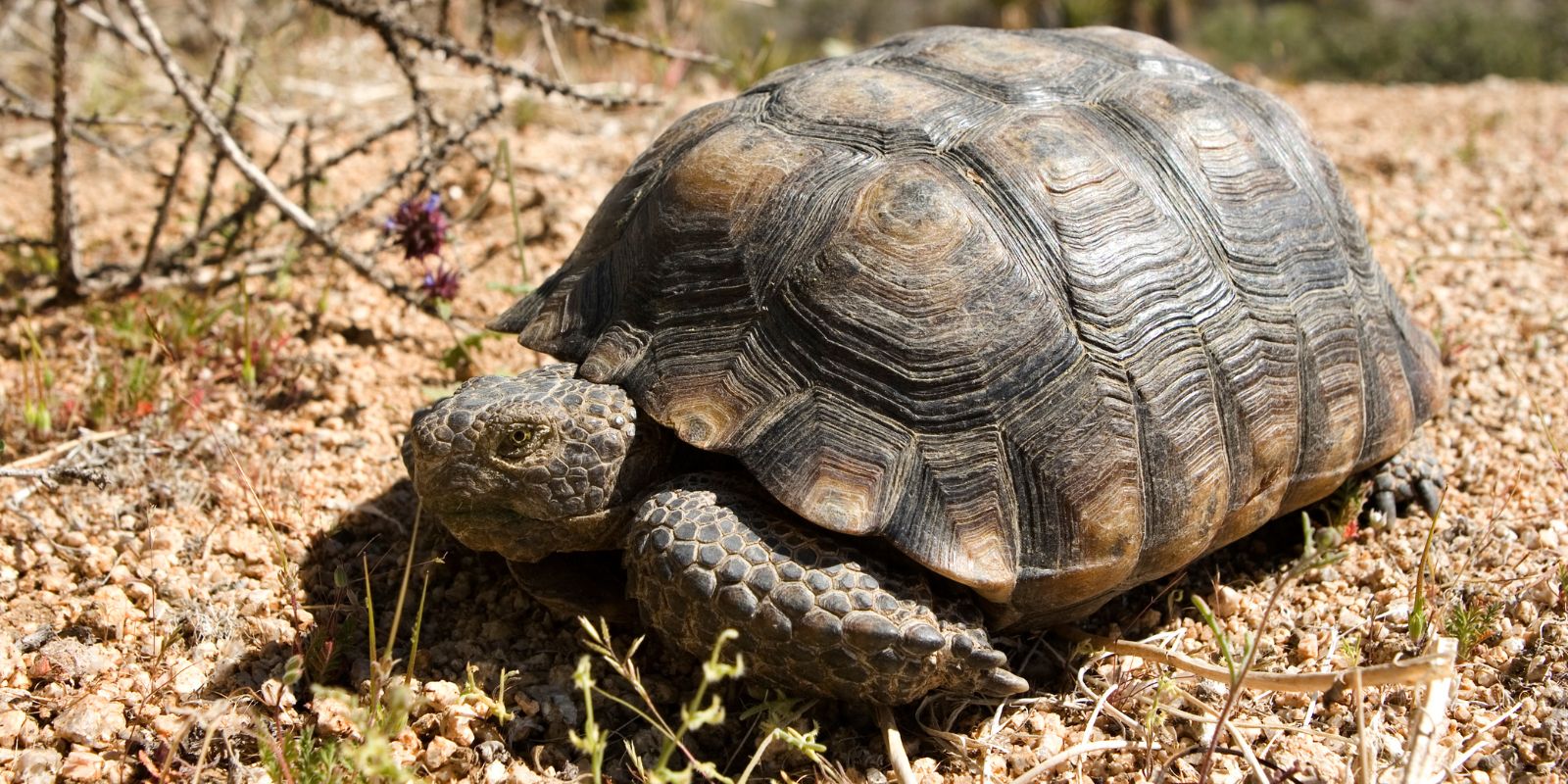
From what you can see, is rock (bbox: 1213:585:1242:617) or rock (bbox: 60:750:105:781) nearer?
rock (bbox: 60:750:105:781)

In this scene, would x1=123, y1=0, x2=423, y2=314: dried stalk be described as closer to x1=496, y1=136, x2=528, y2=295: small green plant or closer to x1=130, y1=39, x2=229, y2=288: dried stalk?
x1=130, y1=39, x2=229, y2=288: dried stalk

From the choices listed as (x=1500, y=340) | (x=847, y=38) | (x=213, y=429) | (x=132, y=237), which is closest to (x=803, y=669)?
(x=213, y=429)

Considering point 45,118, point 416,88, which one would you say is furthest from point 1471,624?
point 45,118

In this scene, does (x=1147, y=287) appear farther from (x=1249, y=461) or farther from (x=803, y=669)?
(x=803, y=669)

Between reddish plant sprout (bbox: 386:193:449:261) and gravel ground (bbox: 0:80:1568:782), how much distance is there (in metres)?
0.34

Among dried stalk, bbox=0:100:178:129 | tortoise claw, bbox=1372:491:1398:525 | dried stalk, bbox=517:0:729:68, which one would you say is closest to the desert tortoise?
tortoise claw, bbox=1372:491:1398:525

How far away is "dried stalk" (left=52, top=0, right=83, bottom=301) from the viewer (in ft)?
9.73

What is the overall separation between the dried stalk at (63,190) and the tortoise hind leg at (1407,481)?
3619 mm

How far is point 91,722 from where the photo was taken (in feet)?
6.88

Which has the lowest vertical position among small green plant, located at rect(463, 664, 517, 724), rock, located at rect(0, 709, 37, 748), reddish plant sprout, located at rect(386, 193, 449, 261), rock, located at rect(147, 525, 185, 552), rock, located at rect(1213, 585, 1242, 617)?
rock, located at rect(1213, 585, 1242, 617)

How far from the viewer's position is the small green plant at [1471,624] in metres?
2.34

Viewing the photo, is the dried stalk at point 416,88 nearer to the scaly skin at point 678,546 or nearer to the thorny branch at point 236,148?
the thorny branch at point 236,148

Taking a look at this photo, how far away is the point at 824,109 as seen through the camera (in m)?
2.49

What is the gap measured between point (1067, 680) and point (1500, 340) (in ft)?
7.15
